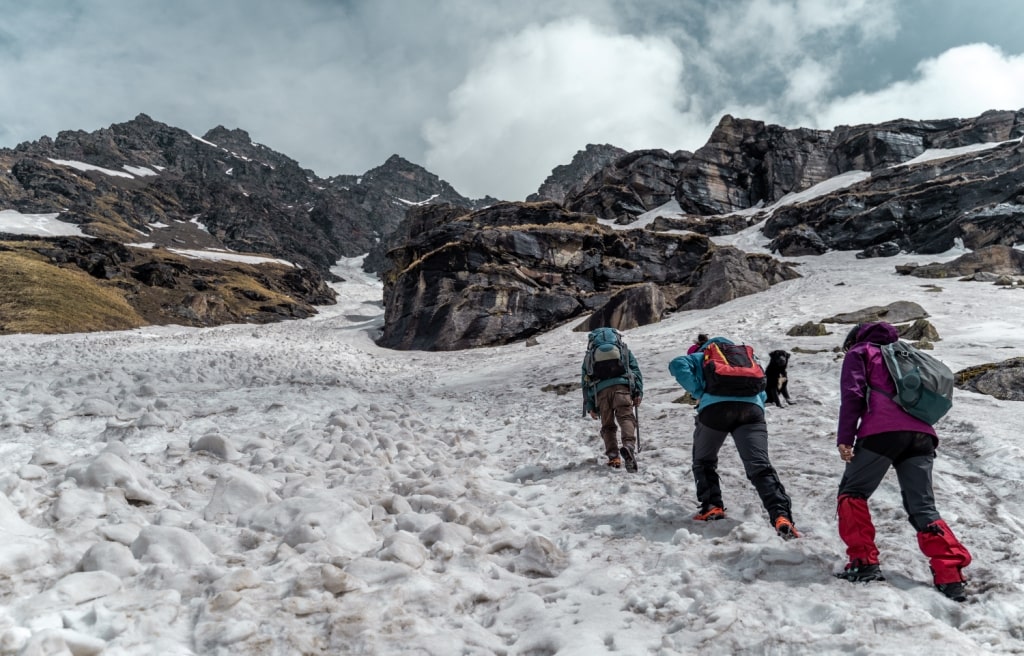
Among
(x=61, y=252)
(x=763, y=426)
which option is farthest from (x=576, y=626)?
(x=61, y=252)

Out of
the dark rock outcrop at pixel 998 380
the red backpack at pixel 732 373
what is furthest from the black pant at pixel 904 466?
the dark rock outcrop at pixel 998 380

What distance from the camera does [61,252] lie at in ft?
210

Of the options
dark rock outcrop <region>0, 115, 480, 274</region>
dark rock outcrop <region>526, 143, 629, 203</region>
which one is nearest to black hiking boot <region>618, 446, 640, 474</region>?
dark rock outcrop <region>0, 115, 480, 274</region>

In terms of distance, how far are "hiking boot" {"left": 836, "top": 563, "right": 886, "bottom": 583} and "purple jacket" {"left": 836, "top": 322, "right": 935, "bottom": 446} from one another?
1043 mm

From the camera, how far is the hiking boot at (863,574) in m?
4.07

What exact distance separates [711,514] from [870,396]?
2.05 metres

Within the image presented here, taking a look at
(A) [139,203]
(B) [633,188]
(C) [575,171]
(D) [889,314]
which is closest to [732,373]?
(D) [889,314]

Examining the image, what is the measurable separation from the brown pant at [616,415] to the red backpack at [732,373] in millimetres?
2229

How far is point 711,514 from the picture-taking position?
5.59m

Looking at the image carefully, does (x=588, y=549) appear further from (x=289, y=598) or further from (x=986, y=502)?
(x=986, y=502)

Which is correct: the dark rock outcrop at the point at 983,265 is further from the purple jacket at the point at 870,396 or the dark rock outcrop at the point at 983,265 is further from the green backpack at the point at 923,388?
the green backpack at the point at 923,388

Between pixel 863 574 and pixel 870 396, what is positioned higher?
pixel 870 396

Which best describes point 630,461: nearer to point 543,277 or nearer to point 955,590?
point 955,590

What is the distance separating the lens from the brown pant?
26.2ft
